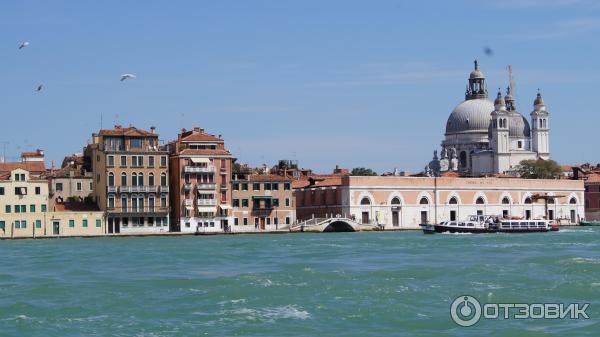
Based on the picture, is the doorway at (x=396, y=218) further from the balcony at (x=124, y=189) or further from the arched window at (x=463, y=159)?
the arched window at (x=463, y=159)

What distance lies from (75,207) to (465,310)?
38.1 metres

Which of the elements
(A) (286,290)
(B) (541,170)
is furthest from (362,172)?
(A) (286,290)

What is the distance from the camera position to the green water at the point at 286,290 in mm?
20453

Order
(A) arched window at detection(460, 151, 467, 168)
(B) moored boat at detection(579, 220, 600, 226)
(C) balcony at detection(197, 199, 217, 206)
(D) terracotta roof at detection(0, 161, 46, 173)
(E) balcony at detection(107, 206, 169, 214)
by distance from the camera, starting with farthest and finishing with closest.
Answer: (A) arched window at detection(460, 151, 467, 168), (B) moored boat at detection(579, 220, 600, 226), (C) balcony at detection(197, 199, 217, 206), (D) terracotta roof at detection(0, 161, 46, 173), (E) balcony at detection(107, 206, 169, 214)

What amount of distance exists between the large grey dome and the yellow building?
5367cm

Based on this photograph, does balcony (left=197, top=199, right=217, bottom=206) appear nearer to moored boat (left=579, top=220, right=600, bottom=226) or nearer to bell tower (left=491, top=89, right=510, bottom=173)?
moored boat (left=579, top=220, right=600, bottom=226)

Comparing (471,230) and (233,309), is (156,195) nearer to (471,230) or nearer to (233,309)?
(471,230)

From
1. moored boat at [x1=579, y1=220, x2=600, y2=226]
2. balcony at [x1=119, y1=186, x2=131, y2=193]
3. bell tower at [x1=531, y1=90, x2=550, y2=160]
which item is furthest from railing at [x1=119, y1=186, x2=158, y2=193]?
bell tower at [x1=531, y1=90, x2=550, y2=160]

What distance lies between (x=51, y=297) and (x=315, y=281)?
5.84 meters

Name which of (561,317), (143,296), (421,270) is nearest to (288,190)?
(421,270)

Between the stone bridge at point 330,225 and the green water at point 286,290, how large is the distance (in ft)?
70.2

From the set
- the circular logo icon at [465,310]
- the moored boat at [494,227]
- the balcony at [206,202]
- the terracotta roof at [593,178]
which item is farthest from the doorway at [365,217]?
the circular logo icon at [465,310]

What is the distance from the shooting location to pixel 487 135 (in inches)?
3994

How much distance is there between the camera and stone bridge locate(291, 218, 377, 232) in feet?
202
